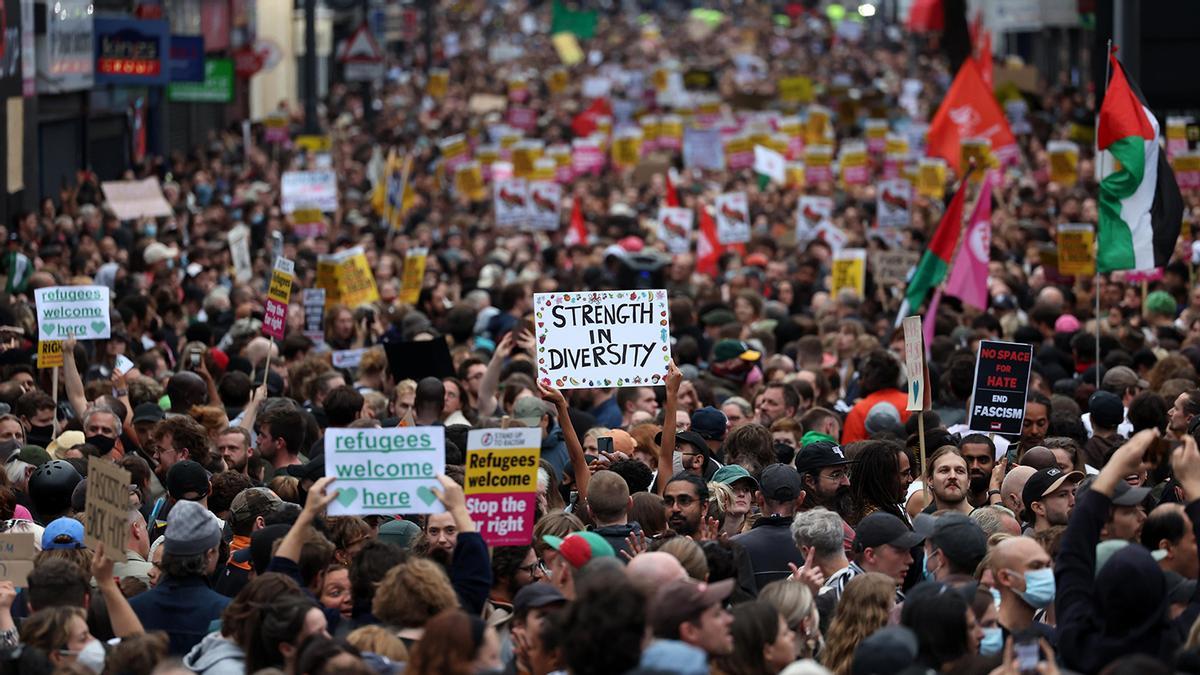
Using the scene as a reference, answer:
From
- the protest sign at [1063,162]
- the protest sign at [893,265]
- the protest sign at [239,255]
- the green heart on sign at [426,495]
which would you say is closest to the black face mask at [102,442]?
the green heart on sign at [426,495]

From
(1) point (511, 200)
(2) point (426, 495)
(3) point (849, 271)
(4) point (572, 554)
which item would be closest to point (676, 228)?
(1) point (511, 200)

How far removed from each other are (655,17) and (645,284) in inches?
3437

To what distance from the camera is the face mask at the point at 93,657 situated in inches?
266

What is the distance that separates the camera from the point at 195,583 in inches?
308

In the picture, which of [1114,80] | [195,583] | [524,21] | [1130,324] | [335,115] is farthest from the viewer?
[524,21]

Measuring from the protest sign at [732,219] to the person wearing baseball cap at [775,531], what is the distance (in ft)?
45.6

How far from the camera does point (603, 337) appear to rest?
34.9 feet

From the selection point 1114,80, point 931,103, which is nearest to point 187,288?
point 1114,80

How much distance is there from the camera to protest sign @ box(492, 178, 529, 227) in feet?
82.6

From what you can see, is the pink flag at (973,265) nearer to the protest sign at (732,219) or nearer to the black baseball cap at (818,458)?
the black baseball cap at (818,458)

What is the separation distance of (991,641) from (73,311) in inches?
290

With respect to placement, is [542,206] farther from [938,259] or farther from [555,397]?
[555,397]

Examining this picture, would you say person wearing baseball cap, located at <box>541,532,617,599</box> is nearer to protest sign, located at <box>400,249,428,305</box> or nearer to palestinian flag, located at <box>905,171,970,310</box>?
palestinian flag, located at <box>905,171,970,310</box>

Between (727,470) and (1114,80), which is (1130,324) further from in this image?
(727,470)
